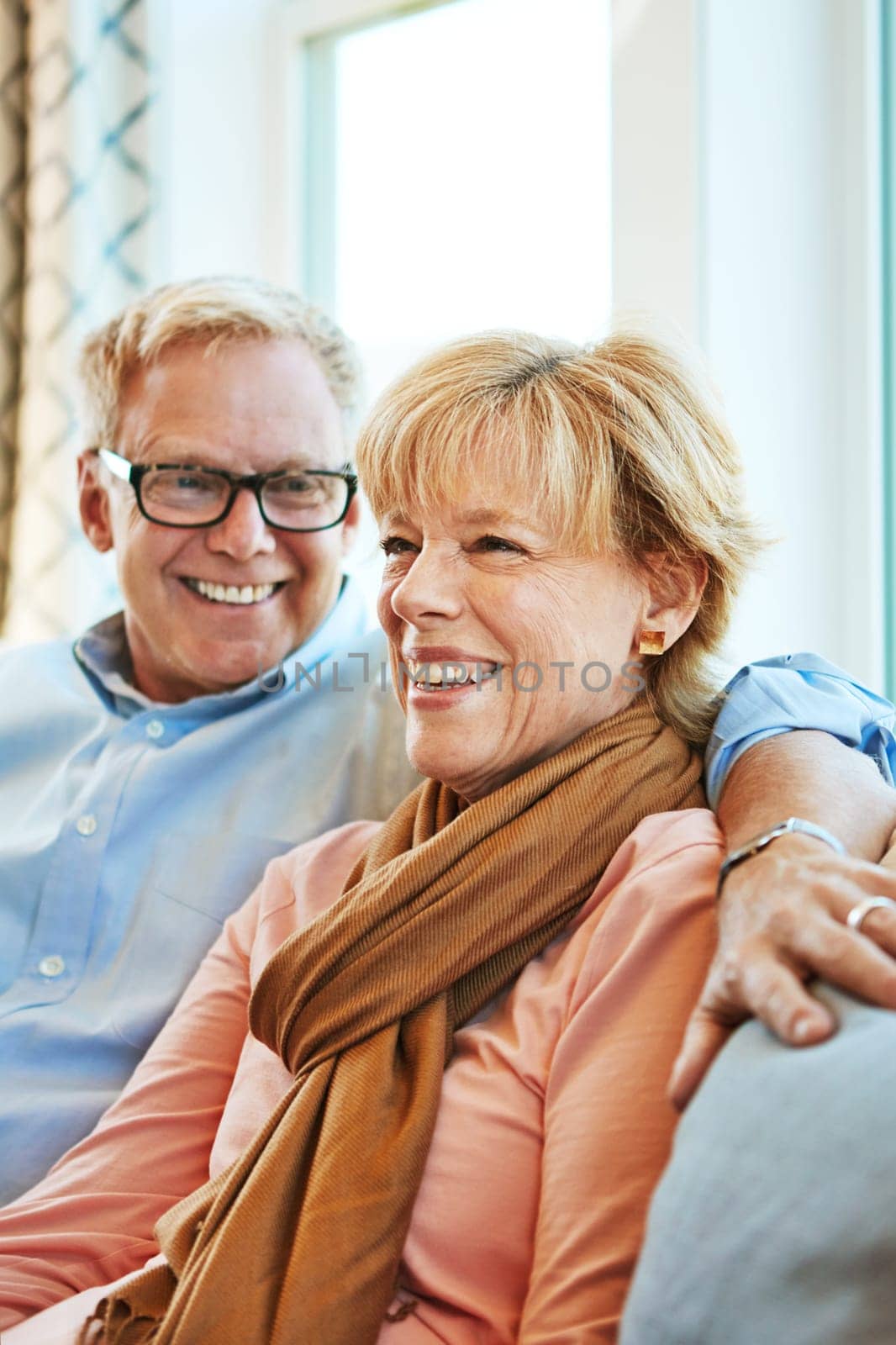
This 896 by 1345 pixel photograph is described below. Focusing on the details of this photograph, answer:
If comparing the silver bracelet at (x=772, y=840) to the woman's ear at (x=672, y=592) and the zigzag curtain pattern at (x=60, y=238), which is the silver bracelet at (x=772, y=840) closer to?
the woman's ear at (x=672, y=592)

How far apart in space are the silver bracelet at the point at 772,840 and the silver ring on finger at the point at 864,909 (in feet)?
0.45

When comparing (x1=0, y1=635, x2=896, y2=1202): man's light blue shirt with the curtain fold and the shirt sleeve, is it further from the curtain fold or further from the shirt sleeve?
the curtain fold

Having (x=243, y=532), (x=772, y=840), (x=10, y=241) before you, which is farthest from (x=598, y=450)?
(x=10, y=241)

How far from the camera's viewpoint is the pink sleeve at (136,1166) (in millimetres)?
1365

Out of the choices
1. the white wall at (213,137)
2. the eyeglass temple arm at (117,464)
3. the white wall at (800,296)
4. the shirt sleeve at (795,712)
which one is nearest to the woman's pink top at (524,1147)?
the shirt sleeve at (795,712)

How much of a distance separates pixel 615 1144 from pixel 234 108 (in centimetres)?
287

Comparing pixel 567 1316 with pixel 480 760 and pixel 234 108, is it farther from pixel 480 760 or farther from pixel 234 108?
pixel 234 108

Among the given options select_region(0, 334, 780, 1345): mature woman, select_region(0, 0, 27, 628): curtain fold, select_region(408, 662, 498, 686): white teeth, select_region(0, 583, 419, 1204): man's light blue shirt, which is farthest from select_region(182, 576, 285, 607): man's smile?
select_region(0, 0, 27, 628): curtain fold

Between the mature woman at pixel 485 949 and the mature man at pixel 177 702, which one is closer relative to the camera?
the mature woman at pixel 485 949

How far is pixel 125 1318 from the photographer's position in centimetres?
119

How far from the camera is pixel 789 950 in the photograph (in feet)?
3.06

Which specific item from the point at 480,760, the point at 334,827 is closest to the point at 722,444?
the point at 480,760

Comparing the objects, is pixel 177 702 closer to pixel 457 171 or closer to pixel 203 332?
pixel 203 332

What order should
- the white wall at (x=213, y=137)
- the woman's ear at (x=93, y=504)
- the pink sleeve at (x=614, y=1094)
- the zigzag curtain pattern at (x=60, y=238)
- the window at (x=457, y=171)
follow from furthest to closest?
the white wall at (x=213, y=137) → the zigzag curtain pattern at (x=60, y=238) → the window at (x=457, y=171) → the woman's ear at (x=93, y=504) → the pink sleeve at (x=614, y=1094)
